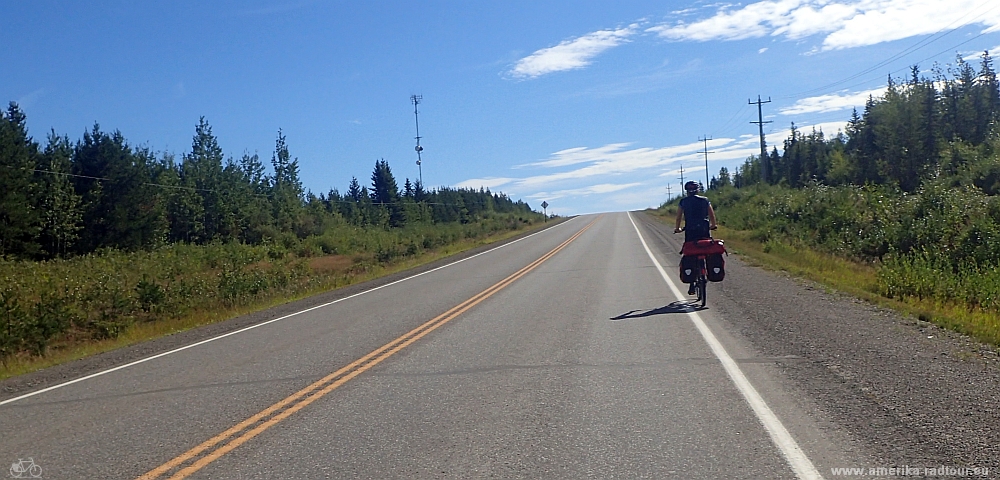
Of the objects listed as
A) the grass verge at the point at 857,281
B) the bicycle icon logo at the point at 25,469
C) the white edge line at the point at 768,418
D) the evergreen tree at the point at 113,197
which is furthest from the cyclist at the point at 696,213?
the evergreen tree at the point at 113,197

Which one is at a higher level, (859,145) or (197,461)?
(859,145)

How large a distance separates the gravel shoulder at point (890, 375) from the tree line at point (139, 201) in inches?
1667

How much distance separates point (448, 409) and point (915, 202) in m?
27.0

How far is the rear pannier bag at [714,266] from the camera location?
554 inches

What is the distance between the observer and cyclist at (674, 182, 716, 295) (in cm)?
1373

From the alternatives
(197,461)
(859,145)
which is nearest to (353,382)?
(197,461)

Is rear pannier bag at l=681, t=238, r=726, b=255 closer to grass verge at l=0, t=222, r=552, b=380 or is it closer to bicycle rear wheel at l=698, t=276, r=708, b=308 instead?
bicycle rear wheel at l=698, t=276, r=708, b=308

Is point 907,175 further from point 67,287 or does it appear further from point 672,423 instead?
point 672,423

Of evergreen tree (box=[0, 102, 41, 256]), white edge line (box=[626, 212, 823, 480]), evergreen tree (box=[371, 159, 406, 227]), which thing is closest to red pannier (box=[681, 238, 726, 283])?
white edge line (box=[626, 212, 823, 480])

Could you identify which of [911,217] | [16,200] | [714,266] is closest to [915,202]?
[911,217]

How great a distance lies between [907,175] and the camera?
234ft

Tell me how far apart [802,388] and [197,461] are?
16.9 ft

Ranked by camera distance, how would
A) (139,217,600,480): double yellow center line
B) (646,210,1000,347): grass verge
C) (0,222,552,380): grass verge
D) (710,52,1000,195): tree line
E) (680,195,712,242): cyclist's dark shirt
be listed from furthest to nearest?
(710,52,1000,195): tree line < (680,195,712,242): cyclist's dark shirt < (0,222,552,380): grass verge < (646,210,1000,347): grass verge < (139,217,600,480): double yellow center line

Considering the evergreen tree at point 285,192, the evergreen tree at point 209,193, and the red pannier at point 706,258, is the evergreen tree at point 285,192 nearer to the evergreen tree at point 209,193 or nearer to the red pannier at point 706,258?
the evergreen tree at point 209,193
